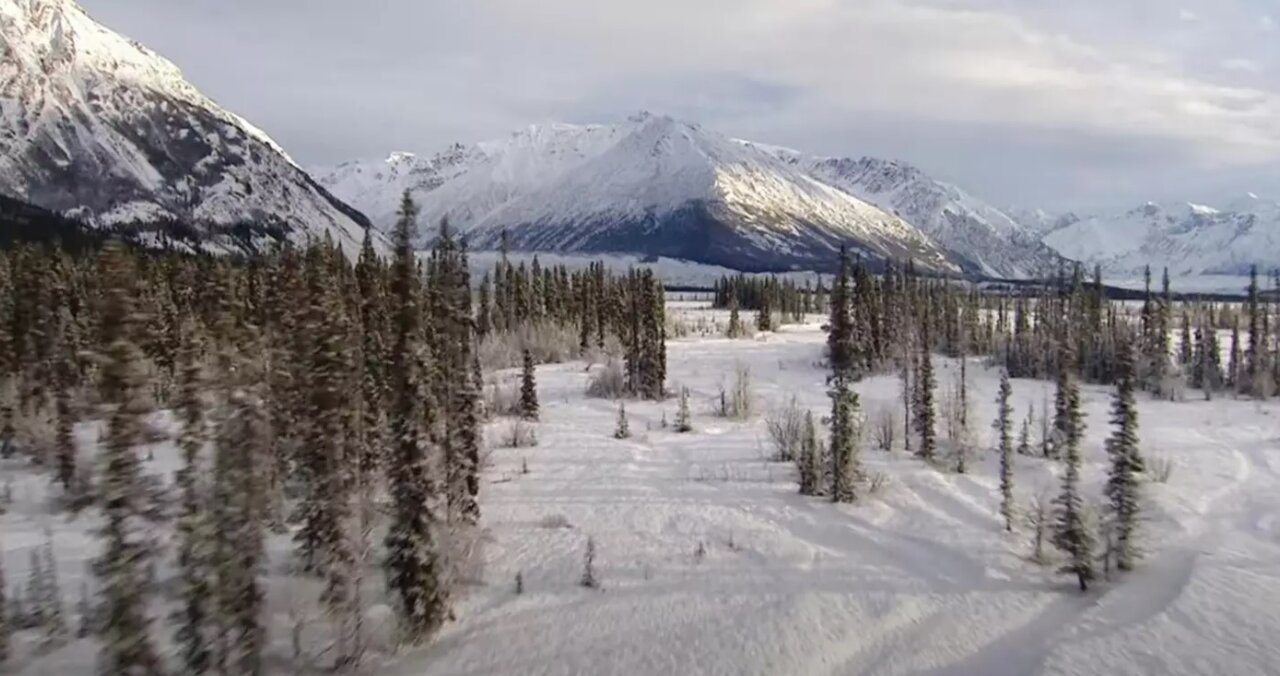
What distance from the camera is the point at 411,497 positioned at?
546 cm

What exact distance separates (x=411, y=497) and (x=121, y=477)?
1.65 metres

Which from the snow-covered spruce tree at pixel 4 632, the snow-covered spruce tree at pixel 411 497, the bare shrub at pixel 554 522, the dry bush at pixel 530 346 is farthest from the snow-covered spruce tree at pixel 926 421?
the dry bush at pixel 530 346

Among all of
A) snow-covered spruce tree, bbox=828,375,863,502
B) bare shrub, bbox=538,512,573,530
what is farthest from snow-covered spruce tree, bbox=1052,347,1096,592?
bare shrub, bbox=538,512,573,530

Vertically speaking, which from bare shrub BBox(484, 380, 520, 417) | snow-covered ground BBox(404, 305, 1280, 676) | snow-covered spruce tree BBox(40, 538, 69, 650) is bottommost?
snow-covered ground BBox(404, 305, 1280, 676)

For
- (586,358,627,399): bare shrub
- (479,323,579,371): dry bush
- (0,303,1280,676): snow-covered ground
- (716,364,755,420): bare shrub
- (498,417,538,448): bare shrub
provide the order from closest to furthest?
1. (0,303,1280,676): snow-covered ground
2. (498,417,538,448): bare shrub
3. (716,364,755,420): bare shrub
4. (586,358,627,399): bare shrub
5. (479,323,579,371): dry bush

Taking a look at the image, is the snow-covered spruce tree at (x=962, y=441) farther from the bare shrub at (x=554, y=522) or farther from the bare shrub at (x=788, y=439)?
the bare shrub at (x=554, y=522)

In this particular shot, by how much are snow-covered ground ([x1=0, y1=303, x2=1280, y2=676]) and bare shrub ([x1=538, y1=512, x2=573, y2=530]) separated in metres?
0.02

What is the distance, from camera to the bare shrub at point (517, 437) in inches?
450

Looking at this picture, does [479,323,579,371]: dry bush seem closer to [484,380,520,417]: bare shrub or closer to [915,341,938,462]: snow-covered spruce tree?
[484,380,520,417]: bare shrub

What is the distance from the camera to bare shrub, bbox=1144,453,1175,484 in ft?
33.5

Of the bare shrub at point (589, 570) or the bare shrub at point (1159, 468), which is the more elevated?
the bare shrub at point (589, 570)

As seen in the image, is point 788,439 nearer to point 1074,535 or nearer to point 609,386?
point 1074,535

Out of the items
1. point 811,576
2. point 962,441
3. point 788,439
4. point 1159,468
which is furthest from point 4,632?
point 1159,468

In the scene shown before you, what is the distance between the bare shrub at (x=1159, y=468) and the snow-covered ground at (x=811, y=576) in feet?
1.05
